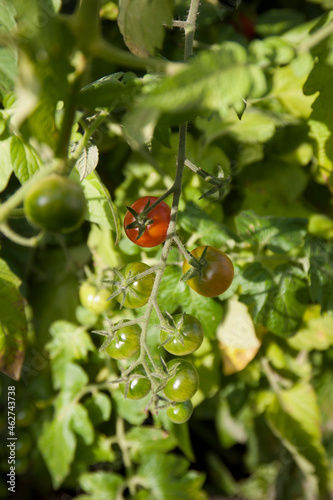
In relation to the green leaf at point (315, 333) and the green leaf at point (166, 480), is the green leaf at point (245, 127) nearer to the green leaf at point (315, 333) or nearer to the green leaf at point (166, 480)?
the green leaf at point (315, 333)

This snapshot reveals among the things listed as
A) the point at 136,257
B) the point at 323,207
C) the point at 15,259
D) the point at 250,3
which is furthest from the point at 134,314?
the point at 250,3

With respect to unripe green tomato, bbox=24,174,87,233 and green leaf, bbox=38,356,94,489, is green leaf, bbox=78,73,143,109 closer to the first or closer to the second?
unripe green tomato, bbox=24,174,87,233

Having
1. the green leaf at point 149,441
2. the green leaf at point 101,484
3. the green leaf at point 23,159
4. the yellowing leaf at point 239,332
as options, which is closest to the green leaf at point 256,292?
the yellowing leaf at point 239,332

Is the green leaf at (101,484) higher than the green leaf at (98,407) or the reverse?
the reverse

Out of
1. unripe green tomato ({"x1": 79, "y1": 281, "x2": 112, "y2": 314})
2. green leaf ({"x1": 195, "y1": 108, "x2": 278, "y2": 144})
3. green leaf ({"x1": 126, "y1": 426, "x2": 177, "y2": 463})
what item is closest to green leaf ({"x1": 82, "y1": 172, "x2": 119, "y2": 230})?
unripe green tomato ({"x1": 79, "y1": 281, "x2": 112, "y2": 314})

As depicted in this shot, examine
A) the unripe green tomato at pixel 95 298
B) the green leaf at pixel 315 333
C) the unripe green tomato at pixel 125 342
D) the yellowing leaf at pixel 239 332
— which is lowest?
the green leaf at pixel 315 333

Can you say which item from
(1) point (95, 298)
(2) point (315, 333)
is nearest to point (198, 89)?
(1) point (95, 298)
